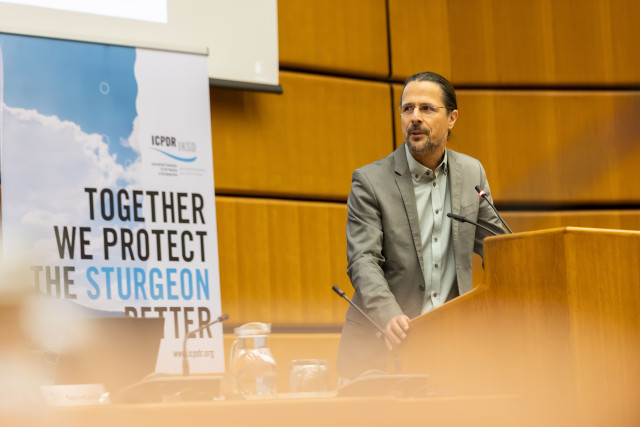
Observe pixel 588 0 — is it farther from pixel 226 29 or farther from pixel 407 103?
pixel 407 103

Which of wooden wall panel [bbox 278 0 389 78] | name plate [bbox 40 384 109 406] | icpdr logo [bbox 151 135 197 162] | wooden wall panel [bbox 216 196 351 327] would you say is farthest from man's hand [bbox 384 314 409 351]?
→ wooden wall panel [bbox 278 0 389 78]

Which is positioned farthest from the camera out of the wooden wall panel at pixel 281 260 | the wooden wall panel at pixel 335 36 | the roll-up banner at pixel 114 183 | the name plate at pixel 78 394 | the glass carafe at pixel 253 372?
the wooden wall panel at pixel 335 36

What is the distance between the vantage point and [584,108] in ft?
14.3

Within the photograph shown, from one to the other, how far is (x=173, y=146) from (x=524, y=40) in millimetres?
2046

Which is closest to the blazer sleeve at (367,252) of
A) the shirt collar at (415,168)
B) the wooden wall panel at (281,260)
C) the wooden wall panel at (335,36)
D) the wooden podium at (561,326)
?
the shirt collar at (415,168)

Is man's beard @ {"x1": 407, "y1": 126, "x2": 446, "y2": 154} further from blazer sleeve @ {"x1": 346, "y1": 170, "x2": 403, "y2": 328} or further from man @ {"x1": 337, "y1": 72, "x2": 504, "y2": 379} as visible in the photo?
blazer sleeve @ {"x1": 346, "y1": 170, "x2": 403, "y2": 328}

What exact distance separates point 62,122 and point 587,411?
2.22 m

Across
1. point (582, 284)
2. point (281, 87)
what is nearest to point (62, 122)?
point (281, 87)

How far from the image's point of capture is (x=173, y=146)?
3.22m

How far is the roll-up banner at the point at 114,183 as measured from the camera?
113 inches

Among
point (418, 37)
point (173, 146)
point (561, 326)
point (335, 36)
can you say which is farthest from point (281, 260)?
point (561, 326)

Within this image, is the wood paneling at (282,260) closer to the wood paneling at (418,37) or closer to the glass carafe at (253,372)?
the wood paneling at (418,37)

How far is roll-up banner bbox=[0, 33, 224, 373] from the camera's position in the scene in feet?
9.40

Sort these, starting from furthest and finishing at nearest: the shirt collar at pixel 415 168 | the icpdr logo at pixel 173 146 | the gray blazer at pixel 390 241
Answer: the icpdr logo at pixel 173 146 → the shirt collar at pixel 415 168 → the gray blazer at pixel 390 241
